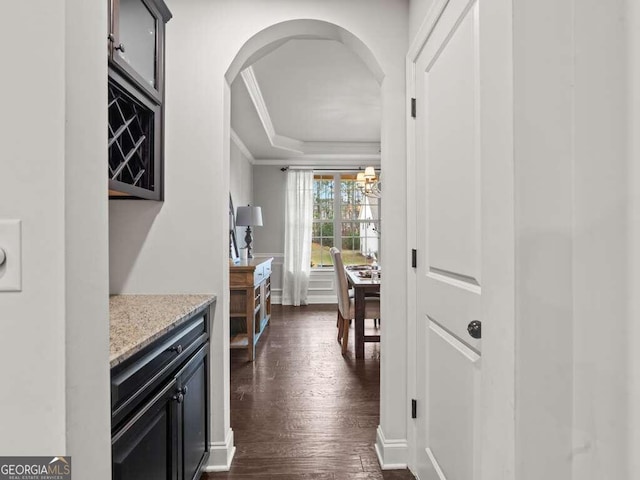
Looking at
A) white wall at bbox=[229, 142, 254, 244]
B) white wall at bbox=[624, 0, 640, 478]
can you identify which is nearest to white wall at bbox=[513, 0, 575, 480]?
white wall at bbox=[624, 0, 640, 478]

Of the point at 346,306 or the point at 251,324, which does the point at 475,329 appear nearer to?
the point at 346,306

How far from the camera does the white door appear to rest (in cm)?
125

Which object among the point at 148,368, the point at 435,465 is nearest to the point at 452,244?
the point at 435,465

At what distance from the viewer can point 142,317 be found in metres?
1.48

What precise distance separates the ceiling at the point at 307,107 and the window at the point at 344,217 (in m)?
0.40

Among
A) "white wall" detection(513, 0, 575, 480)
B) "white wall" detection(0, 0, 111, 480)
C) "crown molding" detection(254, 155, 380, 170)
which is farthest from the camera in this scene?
"crown molding" detection(254, 155, 380, 170)

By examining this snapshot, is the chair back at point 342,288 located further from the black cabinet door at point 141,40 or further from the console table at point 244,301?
the black cabinet door at point 141,40

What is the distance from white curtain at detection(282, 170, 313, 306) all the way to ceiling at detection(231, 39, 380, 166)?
1.21ft

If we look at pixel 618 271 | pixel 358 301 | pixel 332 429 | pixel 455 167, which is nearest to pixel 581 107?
pixel 618 271

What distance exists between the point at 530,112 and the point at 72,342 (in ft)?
2.93

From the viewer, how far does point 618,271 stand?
63cm

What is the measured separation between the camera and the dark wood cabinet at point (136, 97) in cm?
152

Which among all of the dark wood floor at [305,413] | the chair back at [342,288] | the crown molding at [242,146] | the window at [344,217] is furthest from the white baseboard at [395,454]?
the window at [344,217]

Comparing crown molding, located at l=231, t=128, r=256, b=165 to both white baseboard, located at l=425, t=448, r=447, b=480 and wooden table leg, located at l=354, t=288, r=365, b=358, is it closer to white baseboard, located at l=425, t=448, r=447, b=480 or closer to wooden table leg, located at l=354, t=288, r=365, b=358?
wooden table leg, located at l=354, t=288, r=365, b=358
